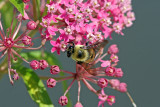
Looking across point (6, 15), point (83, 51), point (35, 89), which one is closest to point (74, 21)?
point (83, 51)

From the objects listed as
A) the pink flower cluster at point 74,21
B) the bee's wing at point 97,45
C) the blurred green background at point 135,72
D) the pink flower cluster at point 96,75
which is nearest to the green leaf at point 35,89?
the pink flower cluster at point 96,75

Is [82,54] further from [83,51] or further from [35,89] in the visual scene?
[35,89]

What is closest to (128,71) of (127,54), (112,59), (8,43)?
(127,54)

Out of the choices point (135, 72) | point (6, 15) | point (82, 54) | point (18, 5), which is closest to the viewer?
point (18, 5)

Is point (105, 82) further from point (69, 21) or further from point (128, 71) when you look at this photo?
point (128, 71)

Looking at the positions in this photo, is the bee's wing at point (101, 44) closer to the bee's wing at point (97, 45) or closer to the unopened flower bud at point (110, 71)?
the bee's wing at point (97, 45)

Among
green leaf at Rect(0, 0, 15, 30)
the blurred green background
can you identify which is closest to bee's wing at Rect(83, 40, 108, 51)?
green leaf at Rect(0, 0, 15, 30)
